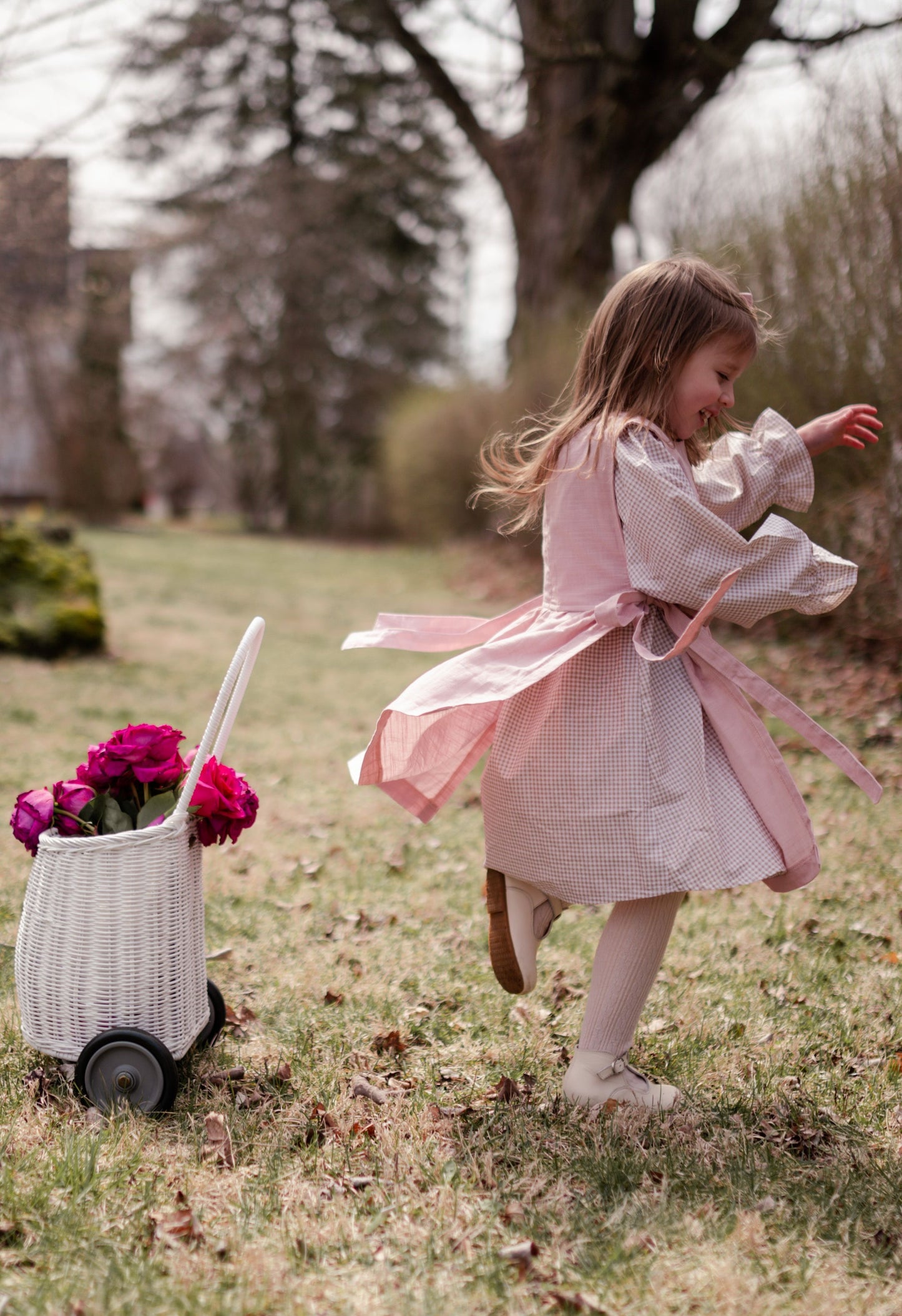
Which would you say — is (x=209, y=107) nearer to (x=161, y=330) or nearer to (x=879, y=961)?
(x=161, y=330)

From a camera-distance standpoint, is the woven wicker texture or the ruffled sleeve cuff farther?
the ruffled sleeve cuff

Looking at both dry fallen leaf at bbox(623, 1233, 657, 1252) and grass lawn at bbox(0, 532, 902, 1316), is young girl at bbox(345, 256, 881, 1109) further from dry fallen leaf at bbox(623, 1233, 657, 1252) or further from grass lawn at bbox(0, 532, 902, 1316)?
dry fallen leaf at bbox(623, 1233, 657, 1252)

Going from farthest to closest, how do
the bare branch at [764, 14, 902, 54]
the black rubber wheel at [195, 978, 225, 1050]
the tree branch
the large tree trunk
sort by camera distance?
the tree branch
the large tree trunk
the bare branch at [764, 14, 902, 54]
the black rubber wheel at [195, 978, 225, 1050]

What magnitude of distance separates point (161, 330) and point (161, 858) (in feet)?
79.8

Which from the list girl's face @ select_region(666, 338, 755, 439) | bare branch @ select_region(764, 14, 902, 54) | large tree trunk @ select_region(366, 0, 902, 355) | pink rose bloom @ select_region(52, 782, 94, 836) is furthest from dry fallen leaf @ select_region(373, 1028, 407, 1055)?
large tree trunk @ select_region(366, 0, 902, 355)

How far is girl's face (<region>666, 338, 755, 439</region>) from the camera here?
2.35 meters

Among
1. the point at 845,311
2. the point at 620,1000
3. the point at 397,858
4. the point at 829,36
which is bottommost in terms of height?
the point at 397,858

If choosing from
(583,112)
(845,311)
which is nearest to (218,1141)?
(845,311)

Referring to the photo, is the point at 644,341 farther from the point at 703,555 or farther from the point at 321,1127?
the point at 321,1127

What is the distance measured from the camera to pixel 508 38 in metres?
7.74

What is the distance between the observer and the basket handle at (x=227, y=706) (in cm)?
233

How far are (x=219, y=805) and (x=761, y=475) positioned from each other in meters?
1.34

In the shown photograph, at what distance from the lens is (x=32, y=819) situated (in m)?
2.40

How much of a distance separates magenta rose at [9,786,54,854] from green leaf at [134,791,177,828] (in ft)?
0.61
